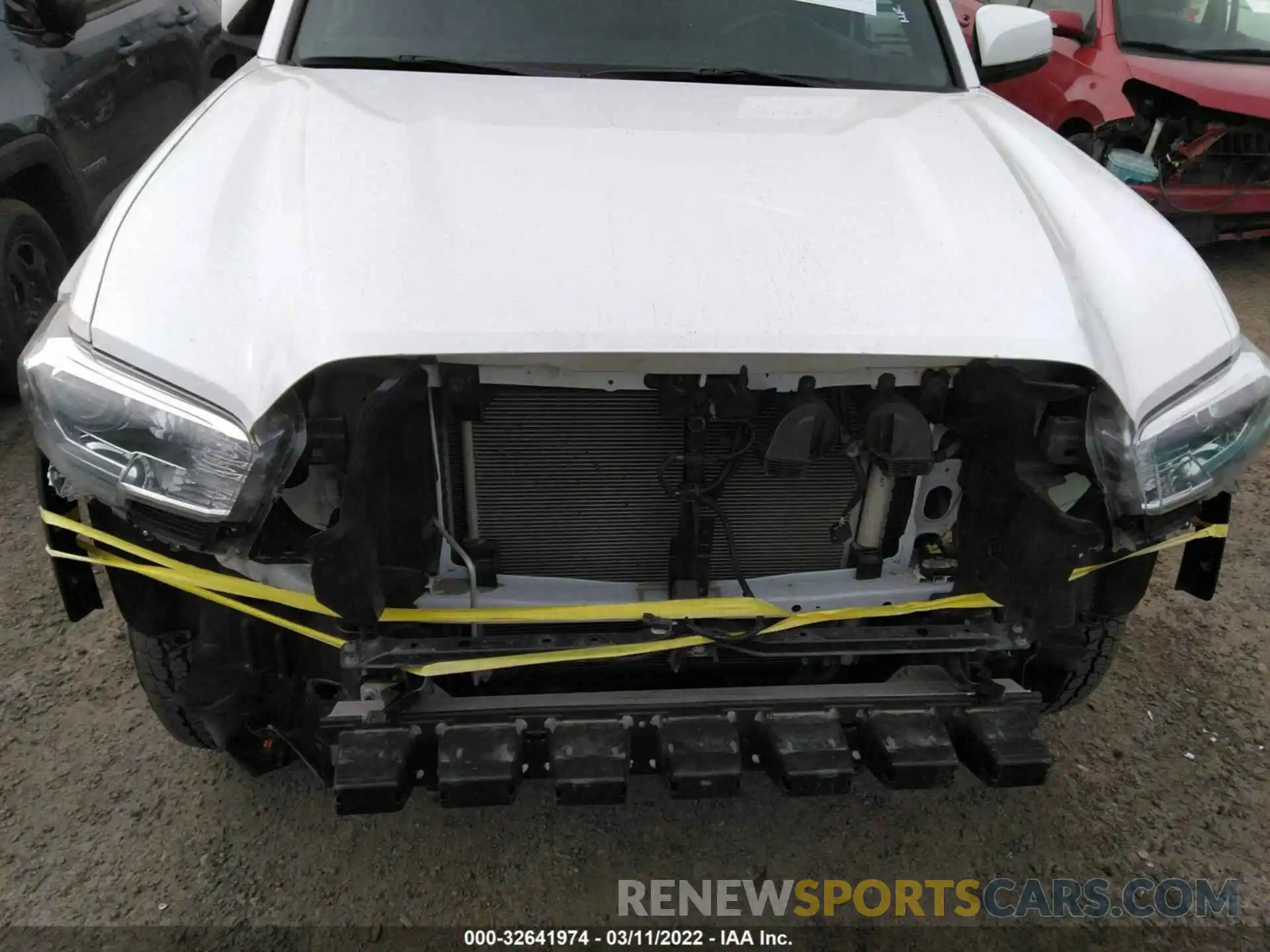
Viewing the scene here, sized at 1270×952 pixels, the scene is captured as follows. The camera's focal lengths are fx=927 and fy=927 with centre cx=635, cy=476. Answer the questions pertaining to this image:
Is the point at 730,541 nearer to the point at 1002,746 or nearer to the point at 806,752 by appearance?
the point at 806,752

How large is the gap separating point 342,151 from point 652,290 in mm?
820

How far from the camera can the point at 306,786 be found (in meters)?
2.42

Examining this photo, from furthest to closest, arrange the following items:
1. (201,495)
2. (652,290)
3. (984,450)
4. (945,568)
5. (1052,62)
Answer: (1052,62), (945,568), (984,450), (652,290), (201,495)

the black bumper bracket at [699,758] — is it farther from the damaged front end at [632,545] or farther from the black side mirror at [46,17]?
the black side mirror at [46,17]

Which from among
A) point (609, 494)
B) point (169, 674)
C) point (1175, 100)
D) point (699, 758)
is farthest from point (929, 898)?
point (1175, 100)

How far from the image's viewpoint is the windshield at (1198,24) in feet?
18.7

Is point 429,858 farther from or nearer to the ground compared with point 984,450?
nearer to the ground

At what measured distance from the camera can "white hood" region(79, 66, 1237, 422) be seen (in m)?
1.63

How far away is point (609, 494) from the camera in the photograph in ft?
6.26

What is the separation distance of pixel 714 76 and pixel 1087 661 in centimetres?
183

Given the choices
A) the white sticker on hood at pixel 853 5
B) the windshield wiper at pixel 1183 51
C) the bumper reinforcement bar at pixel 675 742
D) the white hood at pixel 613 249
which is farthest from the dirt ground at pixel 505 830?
the windshield wiper at pixel 1183 51

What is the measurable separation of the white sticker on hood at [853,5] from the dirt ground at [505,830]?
218 cm

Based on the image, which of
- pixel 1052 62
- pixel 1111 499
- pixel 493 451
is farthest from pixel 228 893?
pixel 1052 62

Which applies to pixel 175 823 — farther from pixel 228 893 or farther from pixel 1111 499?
pixel 1111 499
